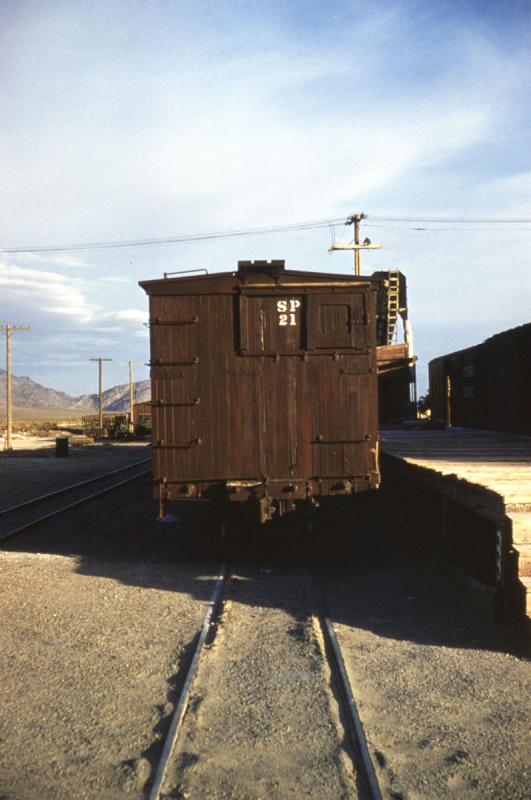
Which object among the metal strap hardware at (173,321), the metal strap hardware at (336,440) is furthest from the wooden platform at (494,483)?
the metal strap hardware at (173,321)

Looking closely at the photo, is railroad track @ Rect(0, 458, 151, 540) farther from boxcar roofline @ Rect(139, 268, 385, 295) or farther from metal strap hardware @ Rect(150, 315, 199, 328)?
boxcar roofline @ Rect(139, 268, 385, 295)

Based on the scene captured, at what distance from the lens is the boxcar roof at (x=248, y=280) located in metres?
8.91

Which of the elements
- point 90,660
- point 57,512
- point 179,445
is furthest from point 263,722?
point 57,512

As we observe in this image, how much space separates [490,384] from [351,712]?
12.5 metres

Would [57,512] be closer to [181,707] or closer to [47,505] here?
[47,505]

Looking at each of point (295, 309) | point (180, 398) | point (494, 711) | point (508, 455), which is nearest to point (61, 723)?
point (494, 711)

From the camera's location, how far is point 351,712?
4.66 meters

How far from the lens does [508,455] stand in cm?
983

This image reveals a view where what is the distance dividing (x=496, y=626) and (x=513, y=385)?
8.74 metres

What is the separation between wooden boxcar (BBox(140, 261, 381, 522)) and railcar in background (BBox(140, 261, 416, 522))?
0.04 ft

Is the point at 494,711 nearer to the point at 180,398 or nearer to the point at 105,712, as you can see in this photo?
the point at 105,712

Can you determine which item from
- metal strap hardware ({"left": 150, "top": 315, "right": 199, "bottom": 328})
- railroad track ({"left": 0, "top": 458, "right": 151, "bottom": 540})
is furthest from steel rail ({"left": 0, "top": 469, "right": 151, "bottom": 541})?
metal strap hardware ({"left": 150, "top": 315, "right": 199, "bottom": 328})

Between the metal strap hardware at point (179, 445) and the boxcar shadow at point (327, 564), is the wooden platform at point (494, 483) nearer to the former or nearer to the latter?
the boxcar shadow at point (327, 564)

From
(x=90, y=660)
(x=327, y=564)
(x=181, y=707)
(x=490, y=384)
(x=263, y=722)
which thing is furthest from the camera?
(x=490, y=384)
